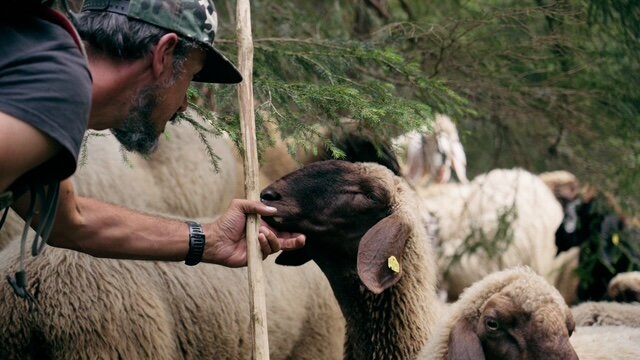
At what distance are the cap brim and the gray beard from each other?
315mm

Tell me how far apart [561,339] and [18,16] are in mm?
2598

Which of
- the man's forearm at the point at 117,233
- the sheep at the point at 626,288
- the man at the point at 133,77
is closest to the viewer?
the man at the point at 133,77

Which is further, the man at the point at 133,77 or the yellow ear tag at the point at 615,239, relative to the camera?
the yellow ear tag at the point at 615,239

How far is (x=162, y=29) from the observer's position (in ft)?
10.6

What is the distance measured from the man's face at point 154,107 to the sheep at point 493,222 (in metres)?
5.75

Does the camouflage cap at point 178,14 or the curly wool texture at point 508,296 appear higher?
the camouflage cap at point 178,14

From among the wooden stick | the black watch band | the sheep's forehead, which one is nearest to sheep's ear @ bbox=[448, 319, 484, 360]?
the sheep's forehead

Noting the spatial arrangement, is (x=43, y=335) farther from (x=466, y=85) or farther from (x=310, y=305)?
(x=466, y=85)

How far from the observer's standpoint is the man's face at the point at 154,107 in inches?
126

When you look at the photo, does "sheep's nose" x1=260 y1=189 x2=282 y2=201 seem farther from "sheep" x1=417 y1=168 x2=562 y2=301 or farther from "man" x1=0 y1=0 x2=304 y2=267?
"sheep" x1=417 y1=168 x2=562 y2=301

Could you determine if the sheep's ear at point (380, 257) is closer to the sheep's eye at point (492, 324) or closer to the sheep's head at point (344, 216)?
the sheep's head at point (344, 216)

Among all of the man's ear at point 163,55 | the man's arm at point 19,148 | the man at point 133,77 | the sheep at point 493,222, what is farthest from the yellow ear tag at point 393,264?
the sheep at point 493,222

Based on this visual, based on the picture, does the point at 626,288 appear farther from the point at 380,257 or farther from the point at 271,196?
the point at 271,196

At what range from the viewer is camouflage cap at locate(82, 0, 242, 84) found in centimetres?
322
